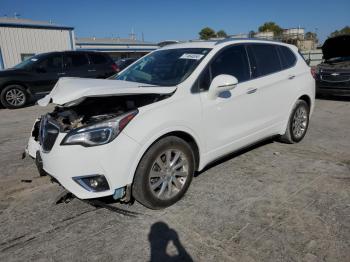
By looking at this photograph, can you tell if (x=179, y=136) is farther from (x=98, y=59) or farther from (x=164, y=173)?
(x=98, y=59)

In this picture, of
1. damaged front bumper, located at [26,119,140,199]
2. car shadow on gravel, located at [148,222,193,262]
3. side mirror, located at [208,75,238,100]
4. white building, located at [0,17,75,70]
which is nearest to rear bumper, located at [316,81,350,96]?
side mirror, located at [208,75,238,100]

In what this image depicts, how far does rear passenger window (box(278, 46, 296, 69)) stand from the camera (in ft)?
16.4

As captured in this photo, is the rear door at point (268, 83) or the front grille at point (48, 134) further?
the rear door at point (268, 83)

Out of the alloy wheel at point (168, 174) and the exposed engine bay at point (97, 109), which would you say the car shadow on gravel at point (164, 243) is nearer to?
the alloy wheel at point (168, 174)

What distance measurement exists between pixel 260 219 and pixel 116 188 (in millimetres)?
1453

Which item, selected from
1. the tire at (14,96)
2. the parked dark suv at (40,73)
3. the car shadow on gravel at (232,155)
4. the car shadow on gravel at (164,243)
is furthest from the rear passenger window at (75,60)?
the car shadow on gravel at (164,243)

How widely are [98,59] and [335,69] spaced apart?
787cm

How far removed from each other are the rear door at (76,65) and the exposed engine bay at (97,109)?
24.6 feet

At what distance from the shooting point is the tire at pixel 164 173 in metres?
3.07

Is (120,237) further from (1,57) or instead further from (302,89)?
(1,57)

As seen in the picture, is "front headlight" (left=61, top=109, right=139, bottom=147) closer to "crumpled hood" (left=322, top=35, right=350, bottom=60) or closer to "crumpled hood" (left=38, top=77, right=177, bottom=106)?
"crumpled hood" (left=38, top=77, right=177, bottom=106)

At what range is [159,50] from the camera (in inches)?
187

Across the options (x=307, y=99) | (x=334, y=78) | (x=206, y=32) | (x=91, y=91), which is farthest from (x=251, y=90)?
(x=206, y=32)

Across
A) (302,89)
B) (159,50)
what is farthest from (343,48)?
(159,50)
